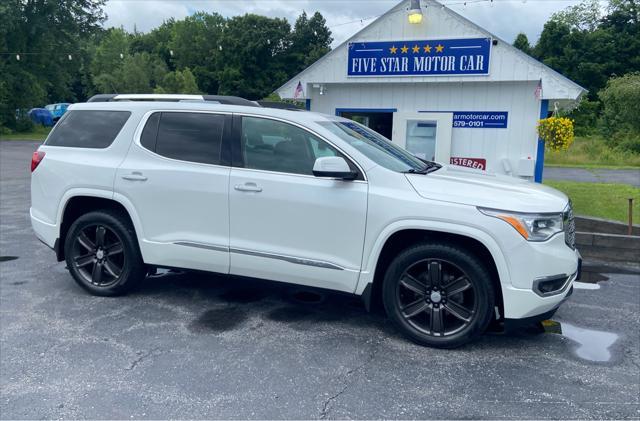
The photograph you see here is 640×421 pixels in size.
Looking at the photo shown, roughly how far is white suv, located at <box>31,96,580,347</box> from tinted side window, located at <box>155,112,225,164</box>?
0.04 feet

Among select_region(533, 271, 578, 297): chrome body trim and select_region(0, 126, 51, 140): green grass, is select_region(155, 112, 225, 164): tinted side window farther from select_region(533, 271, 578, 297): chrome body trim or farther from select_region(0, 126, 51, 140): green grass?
select_region(0, 126, 51, 140): green grass

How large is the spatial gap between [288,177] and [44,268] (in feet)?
11.7

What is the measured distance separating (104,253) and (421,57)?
652cm

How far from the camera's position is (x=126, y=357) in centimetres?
384

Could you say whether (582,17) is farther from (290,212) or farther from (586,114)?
(290,212)

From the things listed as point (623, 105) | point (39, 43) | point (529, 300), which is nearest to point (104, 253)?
point (529, 300)

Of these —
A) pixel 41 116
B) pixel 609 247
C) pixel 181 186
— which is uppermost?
pixel 41 116

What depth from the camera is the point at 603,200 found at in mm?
10516

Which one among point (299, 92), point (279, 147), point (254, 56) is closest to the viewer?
point (279, 147)

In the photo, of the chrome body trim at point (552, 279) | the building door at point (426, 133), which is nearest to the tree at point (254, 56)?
the building door at point (426, 133)

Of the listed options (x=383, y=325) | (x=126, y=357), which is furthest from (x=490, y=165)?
(x=126, y=357)

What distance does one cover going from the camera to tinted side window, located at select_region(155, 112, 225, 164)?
15.3ft

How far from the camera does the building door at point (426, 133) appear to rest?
955 cm

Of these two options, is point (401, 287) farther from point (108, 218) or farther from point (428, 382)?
point (108, 218)
